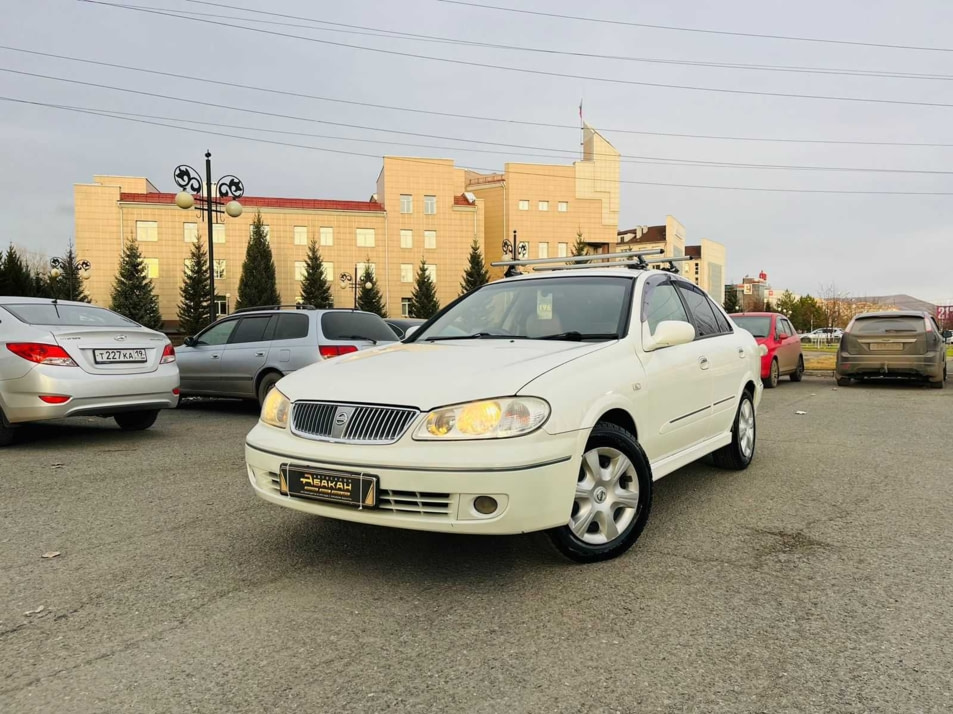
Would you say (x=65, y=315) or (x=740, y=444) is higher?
(x=65, y=315)

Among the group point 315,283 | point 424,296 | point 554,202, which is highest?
point 554,202

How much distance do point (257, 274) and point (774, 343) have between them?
4995 centimetres

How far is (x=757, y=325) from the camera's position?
14.8 metres

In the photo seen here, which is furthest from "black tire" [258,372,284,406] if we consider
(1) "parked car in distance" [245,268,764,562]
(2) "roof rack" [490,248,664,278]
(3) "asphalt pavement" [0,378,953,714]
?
(1) "parked car in distance" [245,268,764,562]

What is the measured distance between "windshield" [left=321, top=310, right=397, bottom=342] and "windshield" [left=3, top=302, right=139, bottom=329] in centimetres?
255

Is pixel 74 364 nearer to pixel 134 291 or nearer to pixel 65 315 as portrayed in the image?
pixel 65 315

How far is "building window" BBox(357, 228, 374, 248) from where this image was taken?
208 ft

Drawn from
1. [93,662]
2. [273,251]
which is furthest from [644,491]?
[273,251]

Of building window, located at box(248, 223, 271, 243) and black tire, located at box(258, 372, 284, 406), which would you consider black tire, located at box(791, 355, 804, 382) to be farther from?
building window, located at box(248, 223, 271, 243)

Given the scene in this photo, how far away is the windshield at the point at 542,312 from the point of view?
4422mm

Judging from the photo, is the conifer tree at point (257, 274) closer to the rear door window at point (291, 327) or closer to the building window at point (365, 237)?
the building window at point (365, 237)

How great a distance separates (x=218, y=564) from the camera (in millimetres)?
3711

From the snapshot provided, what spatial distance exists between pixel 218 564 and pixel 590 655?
2.03 meters

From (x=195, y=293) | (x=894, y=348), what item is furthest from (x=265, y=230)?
(x=894, y=348)
